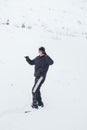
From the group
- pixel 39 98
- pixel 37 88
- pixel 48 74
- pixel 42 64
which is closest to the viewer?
pixel 42 64

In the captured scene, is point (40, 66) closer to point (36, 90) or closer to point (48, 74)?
point (36, 90)

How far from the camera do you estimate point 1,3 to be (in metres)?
26.2

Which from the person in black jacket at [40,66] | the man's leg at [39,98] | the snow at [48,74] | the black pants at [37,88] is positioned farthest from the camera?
the man's leg at [39,98]

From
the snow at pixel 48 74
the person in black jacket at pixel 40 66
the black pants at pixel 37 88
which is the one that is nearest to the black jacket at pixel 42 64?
the person in black jacket at pixel 40 66

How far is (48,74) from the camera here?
47.0ft

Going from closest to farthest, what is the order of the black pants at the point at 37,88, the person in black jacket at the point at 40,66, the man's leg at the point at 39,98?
the person in black jacket at the point at 40,66 → the black pants at the point at 37,88 → the man's leg at the point at 39,98

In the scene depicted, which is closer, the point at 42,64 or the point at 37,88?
the point at 42,64

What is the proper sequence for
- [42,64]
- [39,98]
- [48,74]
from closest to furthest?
[42,64], [39,98], [48,74]

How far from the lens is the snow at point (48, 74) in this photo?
34.1 ft

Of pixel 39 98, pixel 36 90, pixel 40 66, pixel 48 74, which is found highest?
pixel 40 66

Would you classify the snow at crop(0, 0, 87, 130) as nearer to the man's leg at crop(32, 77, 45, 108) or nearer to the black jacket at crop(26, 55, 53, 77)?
the man's leg at crop(32, 77, 45, 108)

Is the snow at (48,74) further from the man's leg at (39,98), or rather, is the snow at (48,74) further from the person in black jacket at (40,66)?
the person in black jacket at (40,66)

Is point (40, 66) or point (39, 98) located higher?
point (40, 66)

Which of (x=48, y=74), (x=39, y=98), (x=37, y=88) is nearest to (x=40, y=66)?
(x=37, y=88)
